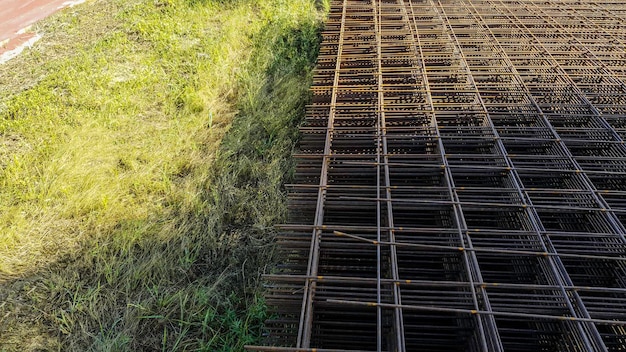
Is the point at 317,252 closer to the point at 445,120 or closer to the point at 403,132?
the point at 403,132

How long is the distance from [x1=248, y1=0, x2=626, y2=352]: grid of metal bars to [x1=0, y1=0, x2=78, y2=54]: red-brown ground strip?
675 centimetres

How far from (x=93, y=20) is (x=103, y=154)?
532cm

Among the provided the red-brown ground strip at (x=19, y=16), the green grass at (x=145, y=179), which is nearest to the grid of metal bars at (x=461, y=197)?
the green grass at (x=145, y=179)

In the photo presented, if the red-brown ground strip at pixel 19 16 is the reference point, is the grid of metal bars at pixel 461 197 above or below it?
below

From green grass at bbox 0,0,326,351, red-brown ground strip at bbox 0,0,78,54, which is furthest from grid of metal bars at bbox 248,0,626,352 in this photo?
red-brown ground strip at bbox 0,0,78,54

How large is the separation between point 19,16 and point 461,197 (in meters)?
10.4

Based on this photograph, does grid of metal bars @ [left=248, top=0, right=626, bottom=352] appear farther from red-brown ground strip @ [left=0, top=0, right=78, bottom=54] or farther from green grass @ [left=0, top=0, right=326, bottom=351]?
red-brown ground strip @ [left=0, top=0, right=78, bottom=54]

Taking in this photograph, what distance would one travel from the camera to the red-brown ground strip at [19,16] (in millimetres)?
7567

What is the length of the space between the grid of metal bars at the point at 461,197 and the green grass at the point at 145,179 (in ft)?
3.15

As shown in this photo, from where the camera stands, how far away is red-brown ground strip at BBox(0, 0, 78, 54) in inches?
298

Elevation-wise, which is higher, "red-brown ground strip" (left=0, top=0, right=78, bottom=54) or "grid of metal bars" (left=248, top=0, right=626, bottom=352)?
"red-brown ground strip" (left=0, top=0, right=78, bottom=54)

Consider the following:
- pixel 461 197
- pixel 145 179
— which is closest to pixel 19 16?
pixel 145 179

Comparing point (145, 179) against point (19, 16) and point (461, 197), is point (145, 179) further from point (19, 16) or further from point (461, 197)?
point (19, 16)

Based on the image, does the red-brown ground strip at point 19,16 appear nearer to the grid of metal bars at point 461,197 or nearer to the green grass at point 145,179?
the green grass at point 145,179
